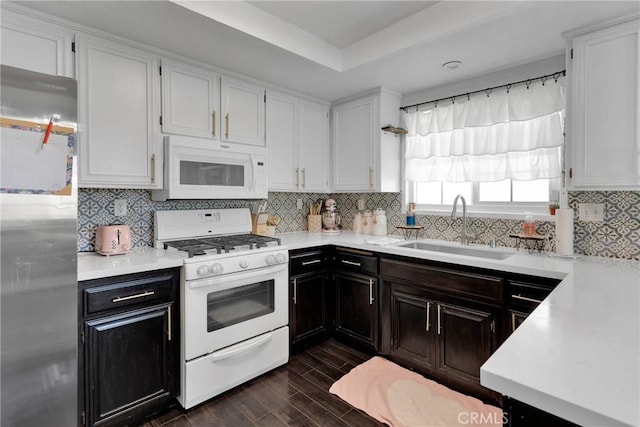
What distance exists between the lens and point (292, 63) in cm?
244

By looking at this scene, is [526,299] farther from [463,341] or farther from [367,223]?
[367,223]

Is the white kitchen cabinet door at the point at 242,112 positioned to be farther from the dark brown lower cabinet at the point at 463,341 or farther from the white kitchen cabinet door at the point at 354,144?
the dark brown lower cabinet at the point at 463,341

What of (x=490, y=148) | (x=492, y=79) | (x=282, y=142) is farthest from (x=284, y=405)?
(x=492, y=79)

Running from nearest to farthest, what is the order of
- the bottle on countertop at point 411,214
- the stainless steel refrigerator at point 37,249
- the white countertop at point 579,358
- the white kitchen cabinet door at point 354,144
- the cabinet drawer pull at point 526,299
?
1. the white countertop at point 579,358
2. the stainless steel refrigerator at point 37,249
3. the cabinet drawer pull at point 526,299
4. the bottle on countertop at point 411,214
5. the white kitchen cabinet door at point 354,144

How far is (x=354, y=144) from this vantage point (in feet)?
10.5

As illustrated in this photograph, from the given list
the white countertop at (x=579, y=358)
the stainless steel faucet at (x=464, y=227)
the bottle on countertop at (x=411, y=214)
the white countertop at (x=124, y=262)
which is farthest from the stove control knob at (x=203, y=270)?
the stainless steel faucet at (x=464, y=227)

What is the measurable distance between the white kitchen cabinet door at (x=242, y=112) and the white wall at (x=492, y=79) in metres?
1.42

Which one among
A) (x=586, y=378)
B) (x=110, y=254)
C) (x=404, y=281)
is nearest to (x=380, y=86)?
(x=404, y=281)

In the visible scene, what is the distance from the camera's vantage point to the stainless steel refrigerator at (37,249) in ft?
4.27

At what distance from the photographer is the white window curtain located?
7.61 feet

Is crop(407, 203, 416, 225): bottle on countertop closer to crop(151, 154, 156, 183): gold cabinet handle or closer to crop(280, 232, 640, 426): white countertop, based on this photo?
crop(280, 232, 640, 426): white countertop

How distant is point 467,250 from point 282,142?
1853mm

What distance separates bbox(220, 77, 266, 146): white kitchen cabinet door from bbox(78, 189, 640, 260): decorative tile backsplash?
60 centimetres

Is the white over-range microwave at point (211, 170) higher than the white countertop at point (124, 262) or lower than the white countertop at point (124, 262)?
higher
